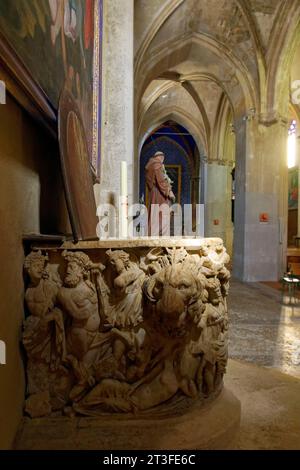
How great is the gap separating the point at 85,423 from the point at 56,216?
1469 mm

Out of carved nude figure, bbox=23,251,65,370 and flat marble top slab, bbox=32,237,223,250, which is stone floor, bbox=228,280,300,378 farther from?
carved nude figure, bbox=23,251,65,370

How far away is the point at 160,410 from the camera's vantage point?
5.94ft

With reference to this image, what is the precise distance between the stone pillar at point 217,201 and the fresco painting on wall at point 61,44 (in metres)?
11.2

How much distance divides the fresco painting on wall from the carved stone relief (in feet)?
3.57

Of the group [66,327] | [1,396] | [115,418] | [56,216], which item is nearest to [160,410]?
[115,418]

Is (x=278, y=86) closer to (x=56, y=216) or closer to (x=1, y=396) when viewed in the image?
(x=56, y=216)

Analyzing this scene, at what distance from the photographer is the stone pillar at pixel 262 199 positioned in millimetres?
9047

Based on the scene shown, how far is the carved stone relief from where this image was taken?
5.44ft

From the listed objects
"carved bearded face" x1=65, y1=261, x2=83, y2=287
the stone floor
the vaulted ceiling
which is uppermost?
the vaulted ceiling

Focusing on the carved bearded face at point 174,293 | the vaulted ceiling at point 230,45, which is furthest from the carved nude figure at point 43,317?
the vaulted ceiling at point 230,45

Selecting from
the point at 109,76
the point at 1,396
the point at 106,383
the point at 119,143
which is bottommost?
the point at 106,383

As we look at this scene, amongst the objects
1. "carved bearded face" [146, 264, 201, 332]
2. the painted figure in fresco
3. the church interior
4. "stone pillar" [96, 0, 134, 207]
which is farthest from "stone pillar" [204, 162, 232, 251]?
"carved bearded face" [146, 264, 201, 332]

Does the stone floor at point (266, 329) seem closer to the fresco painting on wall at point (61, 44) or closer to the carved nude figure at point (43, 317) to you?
the carved nude figure at point (43, 317)

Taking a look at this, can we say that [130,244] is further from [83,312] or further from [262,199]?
[262,199]
